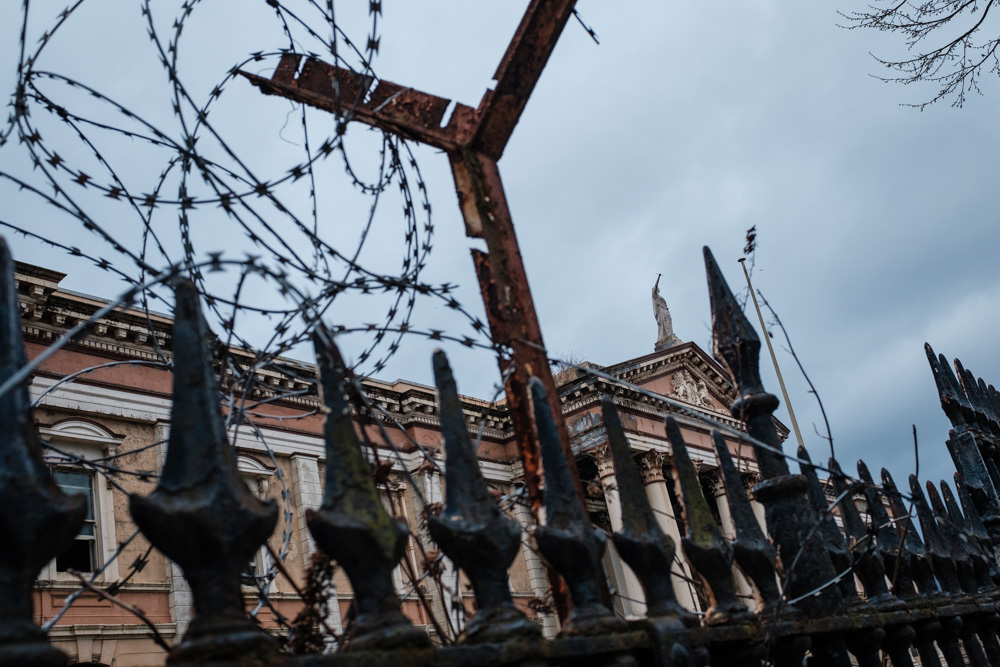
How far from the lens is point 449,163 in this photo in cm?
243

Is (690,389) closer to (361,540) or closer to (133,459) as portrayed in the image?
(133,459)

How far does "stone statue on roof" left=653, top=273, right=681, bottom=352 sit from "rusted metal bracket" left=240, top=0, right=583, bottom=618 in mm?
24916

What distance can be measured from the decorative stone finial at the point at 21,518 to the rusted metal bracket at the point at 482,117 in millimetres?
1338

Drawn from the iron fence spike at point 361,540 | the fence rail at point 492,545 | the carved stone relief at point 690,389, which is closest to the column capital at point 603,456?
the carved stone relief at point 690,389

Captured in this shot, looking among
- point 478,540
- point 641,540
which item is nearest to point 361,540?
point 478,540

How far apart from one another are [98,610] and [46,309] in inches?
189

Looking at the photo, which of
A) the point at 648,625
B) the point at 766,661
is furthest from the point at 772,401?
the point at 648,625

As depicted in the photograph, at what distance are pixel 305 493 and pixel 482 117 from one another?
14971mm

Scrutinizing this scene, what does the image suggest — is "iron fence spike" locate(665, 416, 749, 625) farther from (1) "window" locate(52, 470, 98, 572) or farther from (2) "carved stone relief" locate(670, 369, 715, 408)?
(2) "carved stone relief" locate(670, 369, 715, 408)

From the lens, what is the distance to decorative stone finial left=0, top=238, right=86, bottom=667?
3.15 ft

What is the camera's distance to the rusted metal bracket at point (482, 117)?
230 centimetres

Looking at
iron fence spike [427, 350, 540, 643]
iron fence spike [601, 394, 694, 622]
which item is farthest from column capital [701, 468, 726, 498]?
iron fence spike [427, 350, 540, 643]

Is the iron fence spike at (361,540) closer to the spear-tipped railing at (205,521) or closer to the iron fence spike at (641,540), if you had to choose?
the spear-tipped railing at (205,521)

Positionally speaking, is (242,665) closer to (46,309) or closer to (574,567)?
(574,567)
